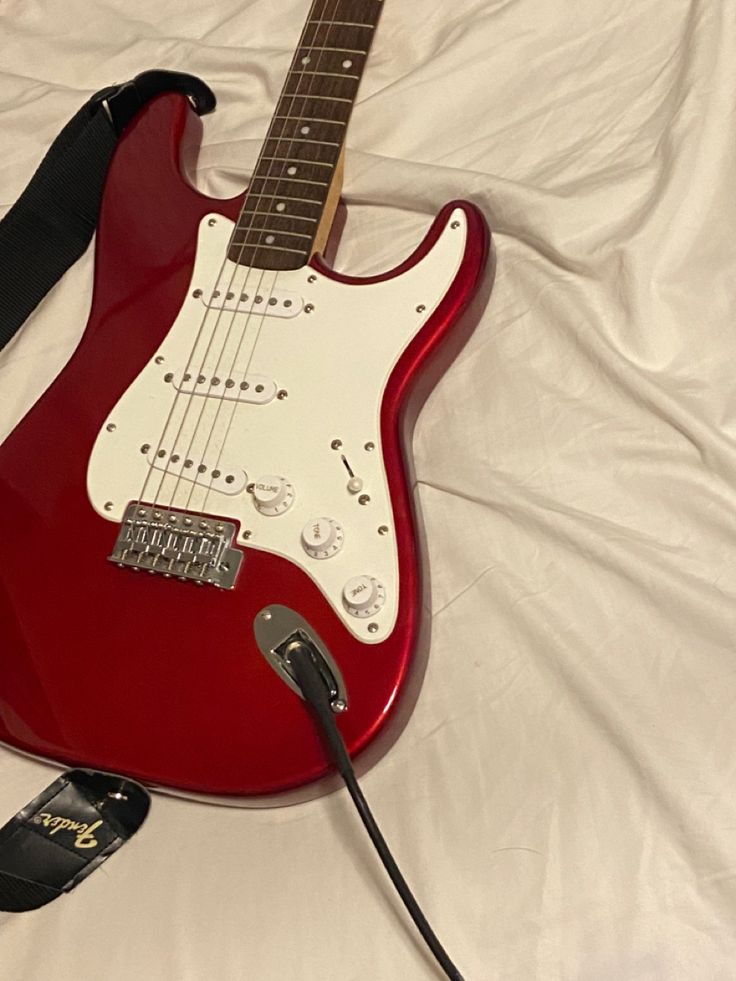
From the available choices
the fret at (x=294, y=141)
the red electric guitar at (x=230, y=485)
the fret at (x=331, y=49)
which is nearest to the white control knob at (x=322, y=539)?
the red electric guitar at (x=230, y=485)

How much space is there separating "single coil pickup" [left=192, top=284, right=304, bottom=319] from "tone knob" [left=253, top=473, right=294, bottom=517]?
16cm

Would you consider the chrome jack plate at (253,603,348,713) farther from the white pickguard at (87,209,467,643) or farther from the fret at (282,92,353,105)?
the fret at (282,92,353,105)

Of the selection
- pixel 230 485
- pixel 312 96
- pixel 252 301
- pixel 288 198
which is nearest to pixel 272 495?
pixel 230 485

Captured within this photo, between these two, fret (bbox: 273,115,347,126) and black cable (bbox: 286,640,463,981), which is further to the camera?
fret (bbox: 273,115,347,126)

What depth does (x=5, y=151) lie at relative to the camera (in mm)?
1090

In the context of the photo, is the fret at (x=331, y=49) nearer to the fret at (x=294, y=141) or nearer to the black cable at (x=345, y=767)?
the fret at (x=294, y=141)

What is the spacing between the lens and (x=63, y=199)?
1.01 m

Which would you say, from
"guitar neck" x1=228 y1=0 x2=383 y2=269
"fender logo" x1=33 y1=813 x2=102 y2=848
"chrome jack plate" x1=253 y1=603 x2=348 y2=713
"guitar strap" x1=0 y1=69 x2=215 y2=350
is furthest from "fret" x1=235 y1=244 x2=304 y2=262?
"fender logo" x1=33 y1=813 x2=102 y2=848

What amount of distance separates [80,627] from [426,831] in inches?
11.7

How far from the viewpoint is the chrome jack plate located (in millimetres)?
699

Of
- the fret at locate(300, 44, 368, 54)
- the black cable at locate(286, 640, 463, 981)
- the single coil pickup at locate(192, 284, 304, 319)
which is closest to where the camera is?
the black cable at locate(286, 640, 463, 981)

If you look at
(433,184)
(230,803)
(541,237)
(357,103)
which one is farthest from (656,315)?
(230,803)

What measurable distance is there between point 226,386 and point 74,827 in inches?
14.0

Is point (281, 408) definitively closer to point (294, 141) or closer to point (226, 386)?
point (226, 386)
